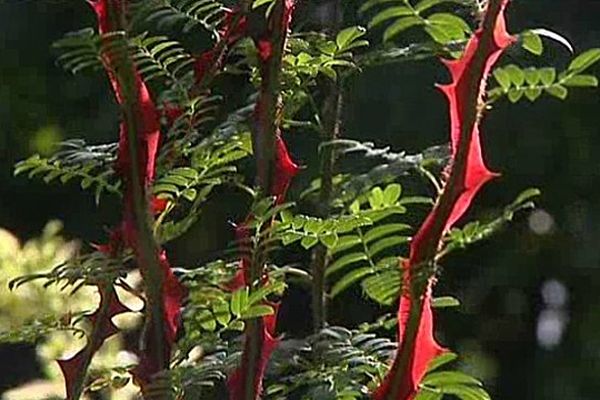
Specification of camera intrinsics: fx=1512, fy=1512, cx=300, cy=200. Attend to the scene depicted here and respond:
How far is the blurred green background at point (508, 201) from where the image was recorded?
209 centimetres

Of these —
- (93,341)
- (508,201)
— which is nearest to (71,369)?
(93,341)

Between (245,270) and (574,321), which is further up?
(245,270)

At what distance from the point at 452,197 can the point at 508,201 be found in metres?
1.55

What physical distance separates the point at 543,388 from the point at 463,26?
169 cm

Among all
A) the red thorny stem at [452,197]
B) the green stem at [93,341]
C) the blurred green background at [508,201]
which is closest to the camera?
the red thorny stem at [452,197]

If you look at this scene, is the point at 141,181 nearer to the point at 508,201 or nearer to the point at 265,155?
the point at 265,155

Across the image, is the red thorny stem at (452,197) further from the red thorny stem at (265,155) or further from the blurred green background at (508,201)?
the blurred green background at (508,201)

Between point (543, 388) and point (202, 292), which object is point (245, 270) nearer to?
point (202, 292)

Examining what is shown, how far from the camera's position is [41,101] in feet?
7.33

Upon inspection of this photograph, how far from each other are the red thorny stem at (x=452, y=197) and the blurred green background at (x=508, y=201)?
1.48 metres

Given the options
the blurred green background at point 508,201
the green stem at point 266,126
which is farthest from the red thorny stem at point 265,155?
the blurred green background at point 508,201

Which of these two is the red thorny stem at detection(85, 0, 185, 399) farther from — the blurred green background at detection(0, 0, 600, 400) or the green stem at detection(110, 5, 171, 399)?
the blurred green background at detection(0, 0, 600, 400)

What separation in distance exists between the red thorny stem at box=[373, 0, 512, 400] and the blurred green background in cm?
148

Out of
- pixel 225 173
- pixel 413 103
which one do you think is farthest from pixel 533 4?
pixel 225 173
